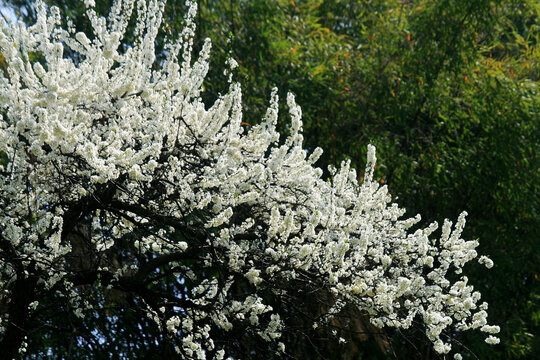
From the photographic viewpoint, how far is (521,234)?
278 inches

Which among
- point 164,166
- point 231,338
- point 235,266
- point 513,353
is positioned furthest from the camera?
point 513,353

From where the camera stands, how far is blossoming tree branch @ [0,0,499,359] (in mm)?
3168

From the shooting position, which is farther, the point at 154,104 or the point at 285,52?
the point at 285,52

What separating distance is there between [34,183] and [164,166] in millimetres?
688

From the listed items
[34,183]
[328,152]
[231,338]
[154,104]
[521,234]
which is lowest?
[231,338]

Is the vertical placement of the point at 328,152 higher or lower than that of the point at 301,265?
higher

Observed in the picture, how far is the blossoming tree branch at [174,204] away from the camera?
3.17m

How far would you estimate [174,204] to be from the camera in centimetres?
357

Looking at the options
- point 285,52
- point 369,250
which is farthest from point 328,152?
point 369,250

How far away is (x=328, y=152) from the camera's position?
7.04 m

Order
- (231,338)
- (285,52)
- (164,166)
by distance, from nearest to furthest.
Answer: (164,166) < (231,338) < (285,52)

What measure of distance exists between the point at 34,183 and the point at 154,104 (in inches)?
32.2

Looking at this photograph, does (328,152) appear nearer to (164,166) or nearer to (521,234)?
(521,234)

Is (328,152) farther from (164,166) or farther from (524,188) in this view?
(164,166)
